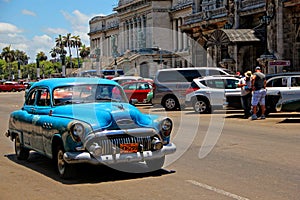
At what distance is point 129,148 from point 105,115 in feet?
2.19

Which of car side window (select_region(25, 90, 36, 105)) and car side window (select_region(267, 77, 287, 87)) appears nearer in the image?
car side window (select_region(25, 90, 36, 105))

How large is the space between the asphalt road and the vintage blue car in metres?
0.39

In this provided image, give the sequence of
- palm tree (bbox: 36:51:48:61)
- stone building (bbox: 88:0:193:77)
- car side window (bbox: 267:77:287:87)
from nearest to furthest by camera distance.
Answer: car side window (bbox: 267:77:287:87)
stone building (bbox: 88:0:193:77)
palm tree (bbox: 36:51:48:61)

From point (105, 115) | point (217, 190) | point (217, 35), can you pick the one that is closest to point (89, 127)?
point (105, 115)

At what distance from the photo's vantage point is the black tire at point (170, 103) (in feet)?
81.6

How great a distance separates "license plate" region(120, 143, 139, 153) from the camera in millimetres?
8445

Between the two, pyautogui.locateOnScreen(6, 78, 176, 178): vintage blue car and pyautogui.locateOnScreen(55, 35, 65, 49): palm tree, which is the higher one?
pyautogui.locateOnScreen(55, 35, 65, 49): palm tree

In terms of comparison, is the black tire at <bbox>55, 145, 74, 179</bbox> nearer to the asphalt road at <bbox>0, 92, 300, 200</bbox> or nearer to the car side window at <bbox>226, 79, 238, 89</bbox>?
the asphalt road at <bbox>0, 92, 300, 200</bbox>

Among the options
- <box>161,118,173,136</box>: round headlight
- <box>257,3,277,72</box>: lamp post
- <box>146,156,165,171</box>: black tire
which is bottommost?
<box>146,156,165,171</box>: black tire

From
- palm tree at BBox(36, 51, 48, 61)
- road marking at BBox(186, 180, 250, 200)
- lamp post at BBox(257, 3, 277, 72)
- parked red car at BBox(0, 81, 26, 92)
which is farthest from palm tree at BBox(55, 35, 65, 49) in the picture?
road marking at BBox(186, 180, 250, 200)

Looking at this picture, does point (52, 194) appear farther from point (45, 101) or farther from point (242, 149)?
point (242, 149)

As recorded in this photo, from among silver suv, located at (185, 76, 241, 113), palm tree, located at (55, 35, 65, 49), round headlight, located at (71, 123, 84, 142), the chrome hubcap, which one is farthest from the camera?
palm tree, located at (55, 35, 65, 49)

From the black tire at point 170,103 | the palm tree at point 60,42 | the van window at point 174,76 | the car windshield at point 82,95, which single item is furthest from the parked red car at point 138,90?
the palm tree at point 60,42

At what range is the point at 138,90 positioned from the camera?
29.8 m
